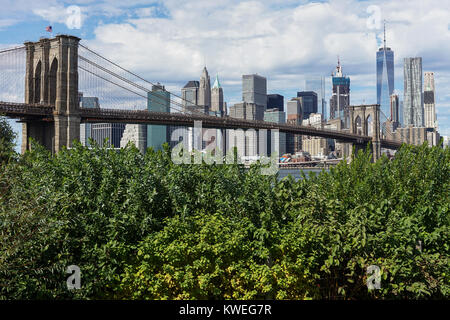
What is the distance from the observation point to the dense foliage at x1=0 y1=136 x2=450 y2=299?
8.48 meters

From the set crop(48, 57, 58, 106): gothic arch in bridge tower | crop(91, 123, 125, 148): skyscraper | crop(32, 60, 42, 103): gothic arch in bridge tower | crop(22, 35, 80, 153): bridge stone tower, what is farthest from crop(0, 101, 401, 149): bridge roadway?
crop(91, 123, 125, 148): skyscraper

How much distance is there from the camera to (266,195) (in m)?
10.8

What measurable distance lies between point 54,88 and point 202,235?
5435cm

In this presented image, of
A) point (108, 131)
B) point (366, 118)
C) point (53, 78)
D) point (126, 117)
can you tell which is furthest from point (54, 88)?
point (366, 118)

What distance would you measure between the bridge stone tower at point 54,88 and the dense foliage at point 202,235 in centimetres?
4110

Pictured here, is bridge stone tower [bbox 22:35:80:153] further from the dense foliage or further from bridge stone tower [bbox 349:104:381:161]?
bridge stone tower [bbox 349:104:381:161]

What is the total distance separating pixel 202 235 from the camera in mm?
8969

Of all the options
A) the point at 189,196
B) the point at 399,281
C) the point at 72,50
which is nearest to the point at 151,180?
the point at 189,196

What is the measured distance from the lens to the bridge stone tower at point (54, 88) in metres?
50.5

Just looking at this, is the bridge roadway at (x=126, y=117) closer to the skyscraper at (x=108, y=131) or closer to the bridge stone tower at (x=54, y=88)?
the bridge stone tower at (x=54, y=88)
